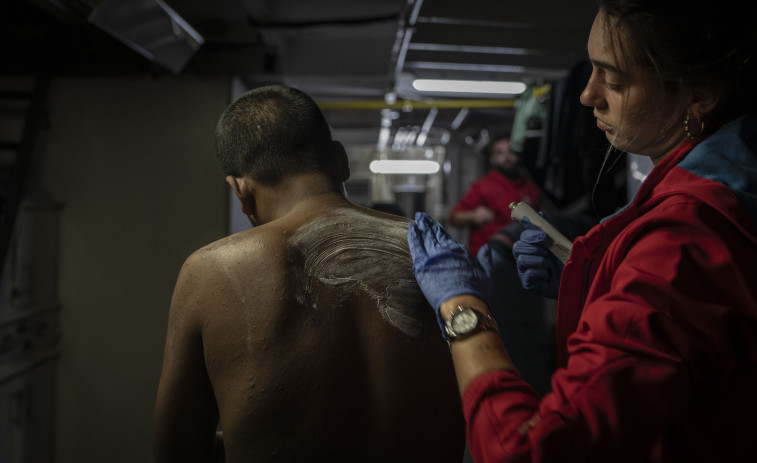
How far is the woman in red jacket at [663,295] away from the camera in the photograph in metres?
0.60

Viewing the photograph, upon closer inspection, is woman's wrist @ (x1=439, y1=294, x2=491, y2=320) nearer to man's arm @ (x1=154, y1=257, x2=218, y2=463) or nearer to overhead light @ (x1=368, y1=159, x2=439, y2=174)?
man's arm @ (x1=154, y1=257, x2=218, y2=463)

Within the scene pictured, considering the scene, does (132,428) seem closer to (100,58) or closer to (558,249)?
(100,58)

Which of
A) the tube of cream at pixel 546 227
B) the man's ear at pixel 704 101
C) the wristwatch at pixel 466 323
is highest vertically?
the man's ear at pixel 704 101

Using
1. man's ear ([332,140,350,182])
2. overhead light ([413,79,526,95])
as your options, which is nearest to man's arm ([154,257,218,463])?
man's ear ([332,140,350,182])

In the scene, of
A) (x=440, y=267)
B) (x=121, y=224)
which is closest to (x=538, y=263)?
(x=440, y=267)

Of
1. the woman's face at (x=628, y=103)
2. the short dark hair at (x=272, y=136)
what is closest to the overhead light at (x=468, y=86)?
the short dark hair at (x=272, y=136)

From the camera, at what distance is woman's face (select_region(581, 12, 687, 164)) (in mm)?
768

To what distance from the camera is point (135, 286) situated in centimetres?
286

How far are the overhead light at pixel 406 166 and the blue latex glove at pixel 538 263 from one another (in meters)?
5.41

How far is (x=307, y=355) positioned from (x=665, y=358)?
0.68m

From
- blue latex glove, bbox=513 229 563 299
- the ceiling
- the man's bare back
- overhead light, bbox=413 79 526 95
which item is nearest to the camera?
the man's bare back

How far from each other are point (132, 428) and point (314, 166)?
2.31m

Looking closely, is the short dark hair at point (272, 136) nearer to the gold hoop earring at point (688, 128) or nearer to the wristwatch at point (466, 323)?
the wristwatch at point (466, 323)

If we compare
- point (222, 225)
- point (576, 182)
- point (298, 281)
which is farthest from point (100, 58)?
point (576, 182)
